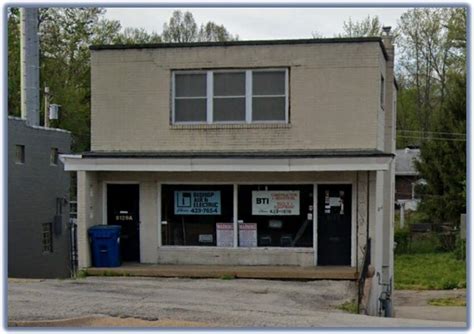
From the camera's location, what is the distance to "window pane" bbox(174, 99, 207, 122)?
17875mm

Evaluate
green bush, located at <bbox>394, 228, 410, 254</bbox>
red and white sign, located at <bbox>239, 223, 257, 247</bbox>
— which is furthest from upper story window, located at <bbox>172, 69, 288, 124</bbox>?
green bush, located at <bbox>394, 228, 410, 254</bbox>

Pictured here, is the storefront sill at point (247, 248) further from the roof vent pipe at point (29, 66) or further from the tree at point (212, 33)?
the tree at point (212, 33)

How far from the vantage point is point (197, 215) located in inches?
707

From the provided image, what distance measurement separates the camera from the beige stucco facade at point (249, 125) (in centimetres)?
1730

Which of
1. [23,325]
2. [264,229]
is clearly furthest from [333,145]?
[23,325]

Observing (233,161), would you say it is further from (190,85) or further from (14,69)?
(14,69)

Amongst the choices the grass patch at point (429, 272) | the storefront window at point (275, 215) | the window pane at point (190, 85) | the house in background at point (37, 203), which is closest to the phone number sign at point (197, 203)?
the storefront window at point (275, 215)

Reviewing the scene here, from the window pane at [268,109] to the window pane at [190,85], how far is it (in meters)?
1.27

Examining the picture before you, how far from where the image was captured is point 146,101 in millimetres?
17953

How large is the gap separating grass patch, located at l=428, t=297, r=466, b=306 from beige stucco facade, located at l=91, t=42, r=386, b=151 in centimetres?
796

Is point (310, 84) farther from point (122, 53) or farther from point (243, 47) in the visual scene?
point (122, 53)

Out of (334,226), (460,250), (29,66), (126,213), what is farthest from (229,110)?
(460,250)

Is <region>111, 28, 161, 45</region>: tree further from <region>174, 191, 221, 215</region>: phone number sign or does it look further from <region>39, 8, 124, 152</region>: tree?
<region>174, 191, 221, 215</region>: phone number sign

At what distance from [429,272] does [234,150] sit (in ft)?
54.2
